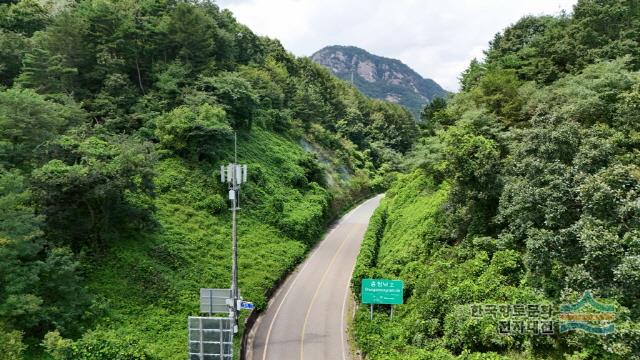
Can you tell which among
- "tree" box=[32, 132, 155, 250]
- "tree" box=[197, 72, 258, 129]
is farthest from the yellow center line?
"tree" box=[197, 72, 258, 129]

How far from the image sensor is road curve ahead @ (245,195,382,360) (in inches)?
1034

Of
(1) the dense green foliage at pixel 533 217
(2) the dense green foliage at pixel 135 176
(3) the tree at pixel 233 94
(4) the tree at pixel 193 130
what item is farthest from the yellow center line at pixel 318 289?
(3) the tree at pixel 233 94

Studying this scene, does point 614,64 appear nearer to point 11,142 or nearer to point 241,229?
point 241,229

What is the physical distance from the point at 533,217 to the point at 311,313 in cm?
1652

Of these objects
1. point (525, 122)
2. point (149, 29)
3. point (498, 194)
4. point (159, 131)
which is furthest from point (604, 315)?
point (149, 29)

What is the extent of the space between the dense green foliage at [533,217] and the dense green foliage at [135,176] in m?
11.6

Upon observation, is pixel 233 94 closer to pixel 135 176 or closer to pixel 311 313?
pixel 135 176

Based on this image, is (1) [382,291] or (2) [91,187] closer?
(1) [382,291]

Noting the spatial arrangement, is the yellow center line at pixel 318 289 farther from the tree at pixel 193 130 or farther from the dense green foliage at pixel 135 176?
the tree at pixel 193 130

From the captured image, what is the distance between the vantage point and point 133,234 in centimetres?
3166

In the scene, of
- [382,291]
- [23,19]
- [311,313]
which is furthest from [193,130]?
[23,19]

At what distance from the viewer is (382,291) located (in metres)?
25.1

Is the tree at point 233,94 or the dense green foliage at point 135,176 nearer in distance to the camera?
the dense green foliage at point 135,176

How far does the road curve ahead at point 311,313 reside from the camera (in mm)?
26256
